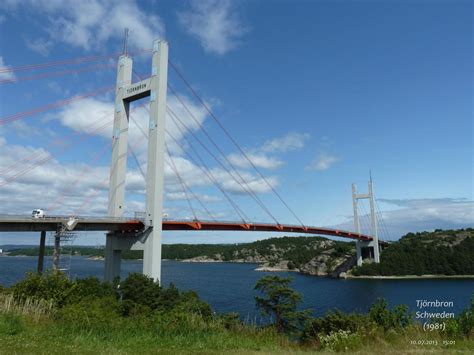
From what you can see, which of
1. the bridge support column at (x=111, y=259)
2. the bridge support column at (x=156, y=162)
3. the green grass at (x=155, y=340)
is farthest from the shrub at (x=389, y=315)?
the bridge support column at (x=111, y=259)

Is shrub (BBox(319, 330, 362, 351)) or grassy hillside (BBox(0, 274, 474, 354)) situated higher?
grassy hillside (BBox(0, 274, 474, 354))

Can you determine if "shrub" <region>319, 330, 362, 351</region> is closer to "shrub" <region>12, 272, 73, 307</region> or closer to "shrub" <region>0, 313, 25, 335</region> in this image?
"shrub" <region>0, 313, 25, 335</region>

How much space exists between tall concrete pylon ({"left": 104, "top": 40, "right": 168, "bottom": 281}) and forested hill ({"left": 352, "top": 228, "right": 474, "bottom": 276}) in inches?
2499

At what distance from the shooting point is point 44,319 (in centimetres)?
782

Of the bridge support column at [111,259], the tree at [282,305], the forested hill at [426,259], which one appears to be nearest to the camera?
the tree at [282,305]

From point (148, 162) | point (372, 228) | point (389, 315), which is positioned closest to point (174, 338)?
point (389, 315)

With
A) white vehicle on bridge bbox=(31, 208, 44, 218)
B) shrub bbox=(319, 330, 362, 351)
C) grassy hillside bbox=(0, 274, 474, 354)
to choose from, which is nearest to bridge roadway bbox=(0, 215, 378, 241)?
white vehicle on bridge bbox=(31, 208, 44, 218)

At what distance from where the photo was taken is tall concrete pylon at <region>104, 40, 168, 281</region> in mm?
23953

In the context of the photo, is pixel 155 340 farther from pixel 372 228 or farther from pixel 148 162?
pixel 372 228

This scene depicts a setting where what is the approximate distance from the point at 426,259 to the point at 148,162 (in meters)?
76.3

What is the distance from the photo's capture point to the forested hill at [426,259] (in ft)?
252

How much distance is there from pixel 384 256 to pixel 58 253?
74.8 meters

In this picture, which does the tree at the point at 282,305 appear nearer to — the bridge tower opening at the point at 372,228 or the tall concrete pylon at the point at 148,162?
the tall concrete pylon at the point at 148,162

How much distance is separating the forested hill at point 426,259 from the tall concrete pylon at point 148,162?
6348cm
